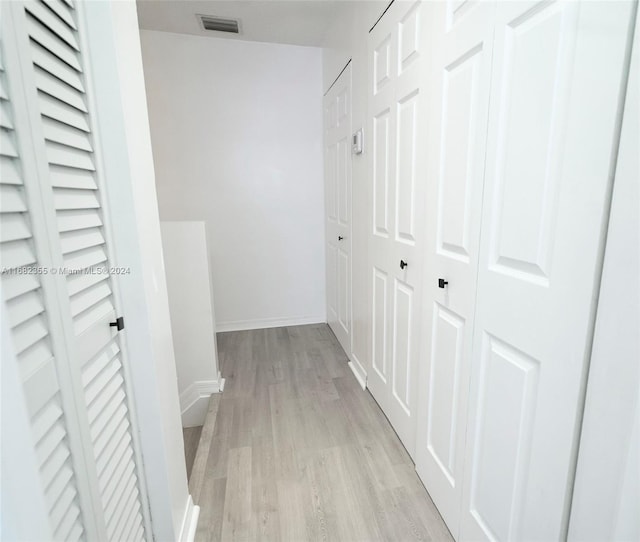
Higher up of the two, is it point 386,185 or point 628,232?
point 386,185

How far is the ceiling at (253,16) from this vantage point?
2238 mm

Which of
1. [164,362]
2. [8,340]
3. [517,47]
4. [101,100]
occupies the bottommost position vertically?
[164,362]

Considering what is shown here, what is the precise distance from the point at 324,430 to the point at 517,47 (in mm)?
1794

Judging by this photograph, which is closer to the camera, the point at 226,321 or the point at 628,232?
the point at 628,232

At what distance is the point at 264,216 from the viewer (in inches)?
123

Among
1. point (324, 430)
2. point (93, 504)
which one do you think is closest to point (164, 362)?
point (93, 504)

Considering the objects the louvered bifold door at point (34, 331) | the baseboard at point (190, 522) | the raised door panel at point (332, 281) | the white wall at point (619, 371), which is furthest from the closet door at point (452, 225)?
the raised door panel at point (332, 281)

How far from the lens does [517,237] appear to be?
850 millimetres

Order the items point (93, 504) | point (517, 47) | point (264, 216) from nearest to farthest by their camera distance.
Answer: point (93, 504) < point (517, 47) < point (264, 216)

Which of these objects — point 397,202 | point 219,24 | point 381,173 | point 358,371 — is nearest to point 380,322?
point 358,371

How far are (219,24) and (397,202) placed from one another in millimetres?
2107

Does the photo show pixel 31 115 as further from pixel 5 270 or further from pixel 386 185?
pixel 386 185

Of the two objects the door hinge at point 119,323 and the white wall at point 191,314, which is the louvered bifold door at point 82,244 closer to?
the door hinge at point 119,323

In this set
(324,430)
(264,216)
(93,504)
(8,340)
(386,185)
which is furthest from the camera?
(264,216)
